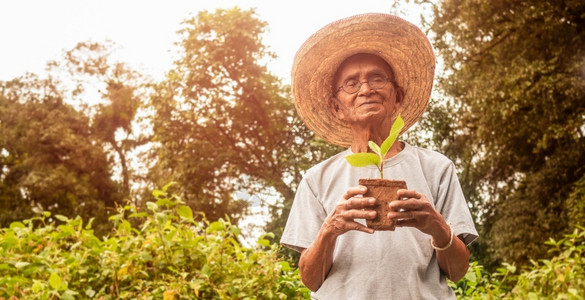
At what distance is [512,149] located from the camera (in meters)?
12.4

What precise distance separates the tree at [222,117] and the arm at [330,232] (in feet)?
43.5

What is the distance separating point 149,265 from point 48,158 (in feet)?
65.3

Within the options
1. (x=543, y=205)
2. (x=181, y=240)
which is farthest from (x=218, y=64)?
(x=181, y=240)

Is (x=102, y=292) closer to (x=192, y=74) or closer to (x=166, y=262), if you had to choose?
(x=166, y=262)

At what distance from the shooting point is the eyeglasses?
6.00 ft

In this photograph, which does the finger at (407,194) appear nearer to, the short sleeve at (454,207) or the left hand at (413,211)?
the left hand at (413,211)

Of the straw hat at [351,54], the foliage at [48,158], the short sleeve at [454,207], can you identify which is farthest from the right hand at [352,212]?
the foliage at [48,158]

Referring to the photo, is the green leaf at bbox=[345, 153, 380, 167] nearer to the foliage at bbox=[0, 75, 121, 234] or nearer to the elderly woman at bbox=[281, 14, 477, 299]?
the elderly woman at bbox=[281, 14, 477, 299]

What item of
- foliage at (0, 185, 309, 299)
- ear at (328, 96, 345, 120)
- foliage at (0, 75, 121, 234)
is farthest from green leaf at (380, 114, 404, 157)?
foliage at (0, 75, 121, 234)

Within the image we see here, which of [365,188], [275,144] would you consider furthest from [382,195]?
[275,144]

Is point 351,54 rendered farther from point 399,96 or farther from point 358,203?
point 358,203

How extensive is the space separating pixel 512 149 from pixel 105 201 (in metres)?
15.5

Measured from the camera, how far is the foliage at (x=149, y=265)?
8.93 feet

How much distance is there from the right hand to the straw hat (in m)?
0.61
